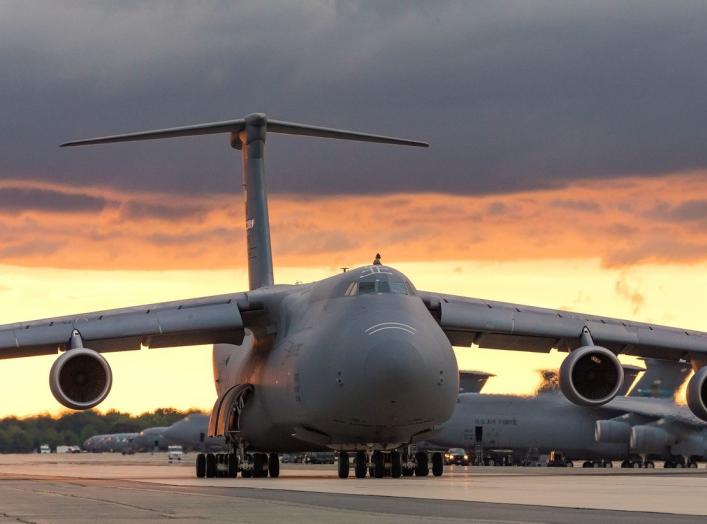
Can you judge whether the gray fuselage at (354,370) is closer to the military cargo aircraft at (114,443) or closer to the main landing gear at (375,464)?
the main landing gear at (375,464)

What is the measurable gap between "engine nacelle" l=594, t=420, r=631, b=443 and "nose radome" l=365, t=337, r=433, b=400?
3427cm

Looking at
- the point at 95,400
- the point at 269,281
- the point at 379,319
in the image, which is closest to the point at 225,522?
the point at 379,319

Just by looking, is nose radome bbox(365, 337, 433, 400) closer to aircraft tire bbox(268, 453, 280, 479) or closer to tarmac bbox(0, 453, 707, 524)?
tarmac bbox(0, 453, 707, 524)

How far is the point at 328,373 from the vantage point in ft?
82.4

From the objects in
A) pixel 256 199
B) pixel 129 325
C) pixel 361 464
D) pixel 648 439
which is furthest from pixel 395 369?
pixel 648 439

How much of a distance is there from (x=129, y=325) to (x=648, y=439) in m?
31.8

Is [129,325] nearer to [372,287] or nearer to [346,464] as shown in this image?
[346,464]

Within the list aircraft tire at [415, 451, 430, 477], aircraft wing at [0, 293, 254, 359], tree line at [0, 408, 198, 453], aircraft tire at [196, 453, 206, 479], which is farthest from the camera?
tree line at [0, 408, 198, 453]

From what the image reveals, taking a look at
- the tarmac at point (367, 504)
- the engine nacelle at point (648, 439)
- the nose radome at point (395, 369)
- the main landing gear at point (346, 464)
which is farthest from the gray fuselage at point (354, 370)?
the engine nacelle at point (648, 439)

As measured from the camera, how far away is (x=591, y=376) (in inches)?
1143

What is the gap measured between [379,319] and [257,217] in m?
10.3

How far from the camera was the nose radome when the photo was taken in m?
23.9

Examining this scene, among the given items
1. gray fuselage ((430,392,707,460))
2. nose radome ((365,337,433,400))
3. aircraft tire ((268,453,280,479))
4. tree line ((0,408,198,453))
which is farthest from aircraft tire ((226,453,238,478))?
tree line ((0,408,198,453))

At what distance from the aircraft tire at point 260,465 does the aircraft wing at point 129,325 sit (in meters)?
2.73
